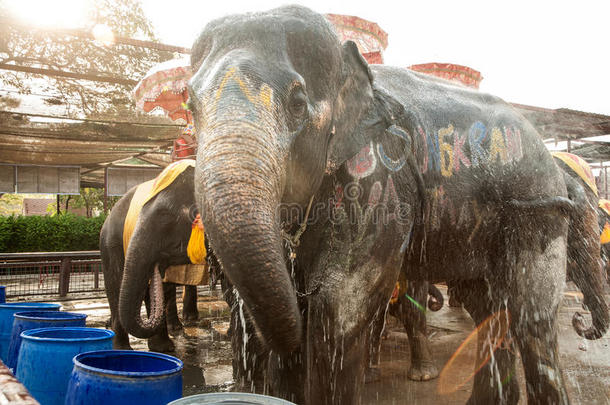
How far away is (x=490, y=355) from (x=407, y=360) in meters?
2.35

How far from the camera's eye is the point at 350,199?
207cm

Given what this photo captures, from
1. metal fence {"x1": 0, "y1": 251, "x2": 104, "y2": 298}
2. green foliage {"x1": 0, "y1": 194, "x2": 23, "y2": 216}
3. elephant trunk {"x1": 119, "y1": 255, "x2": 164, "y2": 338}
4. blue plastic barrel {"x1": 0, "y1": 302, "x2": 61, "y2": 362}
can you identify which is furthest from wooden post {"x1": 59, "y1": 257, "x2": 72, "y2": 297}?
green foliage {"x1": 0, "y1": 194, "x2": 23, "y2": 216}

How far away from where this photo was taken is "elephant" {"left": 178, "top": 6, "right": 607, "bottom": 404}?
61.2 inches

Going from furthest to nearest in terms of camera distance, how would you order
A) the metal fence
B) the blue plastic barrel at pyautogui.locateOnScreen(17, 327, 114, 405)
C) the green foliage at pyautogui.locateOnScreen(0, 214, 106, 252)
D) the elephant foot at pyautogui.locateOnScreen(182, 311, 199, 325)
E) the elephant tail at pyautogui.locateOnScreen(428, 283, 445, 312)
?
the green foliage at pyautogui.locateOnScreen(0, 214, 106, 252), the metal fence, the elephant foot at pyautogui.locateOnScreen(182, 311, 199, 325), the elephant tail at pyautogui.locateOnScreen(428, 283, 445, 312), the blue plastic barrel at pyautogui.locateOnScreen(17, 327, 114, 405)

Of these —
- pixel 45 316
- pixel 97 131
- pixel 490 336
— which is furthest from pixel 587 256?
pixel 97 131

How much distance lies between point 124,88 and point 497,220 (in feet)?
20.4

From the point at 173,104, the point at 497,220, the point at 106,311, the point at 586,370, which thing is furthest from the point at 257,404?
the point at 106,311

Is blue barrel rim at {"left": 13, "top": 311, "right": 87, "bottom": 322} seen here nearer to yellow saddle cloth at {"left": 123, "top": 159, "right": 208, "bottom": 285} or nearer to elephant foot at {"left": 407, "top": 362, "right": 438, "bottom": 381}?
yellow saddle cloth at {"left": 123, "top": 159, "right": 208, "bottom": 285}

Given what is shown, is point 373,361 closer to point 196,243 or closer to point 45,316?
point 196,243

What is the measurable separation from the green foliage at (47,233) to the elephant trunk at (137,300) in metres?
9.25

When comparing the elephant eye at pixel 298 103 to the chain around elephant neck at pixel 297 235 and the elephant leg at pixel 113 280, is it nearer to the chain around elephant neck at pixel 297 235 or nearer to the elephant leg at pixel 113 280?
the chain around elephant neck at pixel 297 235

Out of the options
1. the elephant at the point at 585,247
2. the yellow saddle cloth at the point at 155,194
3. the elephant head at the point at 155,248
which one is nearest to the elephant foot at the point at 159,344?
the yellow saddle cloth at the point at 155,194

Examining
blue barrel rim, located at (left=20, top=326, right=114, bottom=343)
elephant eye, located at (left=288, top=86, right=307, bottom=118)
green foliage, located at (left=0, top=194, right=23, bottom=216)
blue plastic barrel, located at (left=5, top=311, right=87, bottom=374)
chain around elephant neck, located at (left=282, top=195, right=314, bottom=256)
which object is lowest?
green foliage, located at (left=0, top=194, right=23, bottom=216)

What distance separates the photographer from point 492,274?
8.91ft
